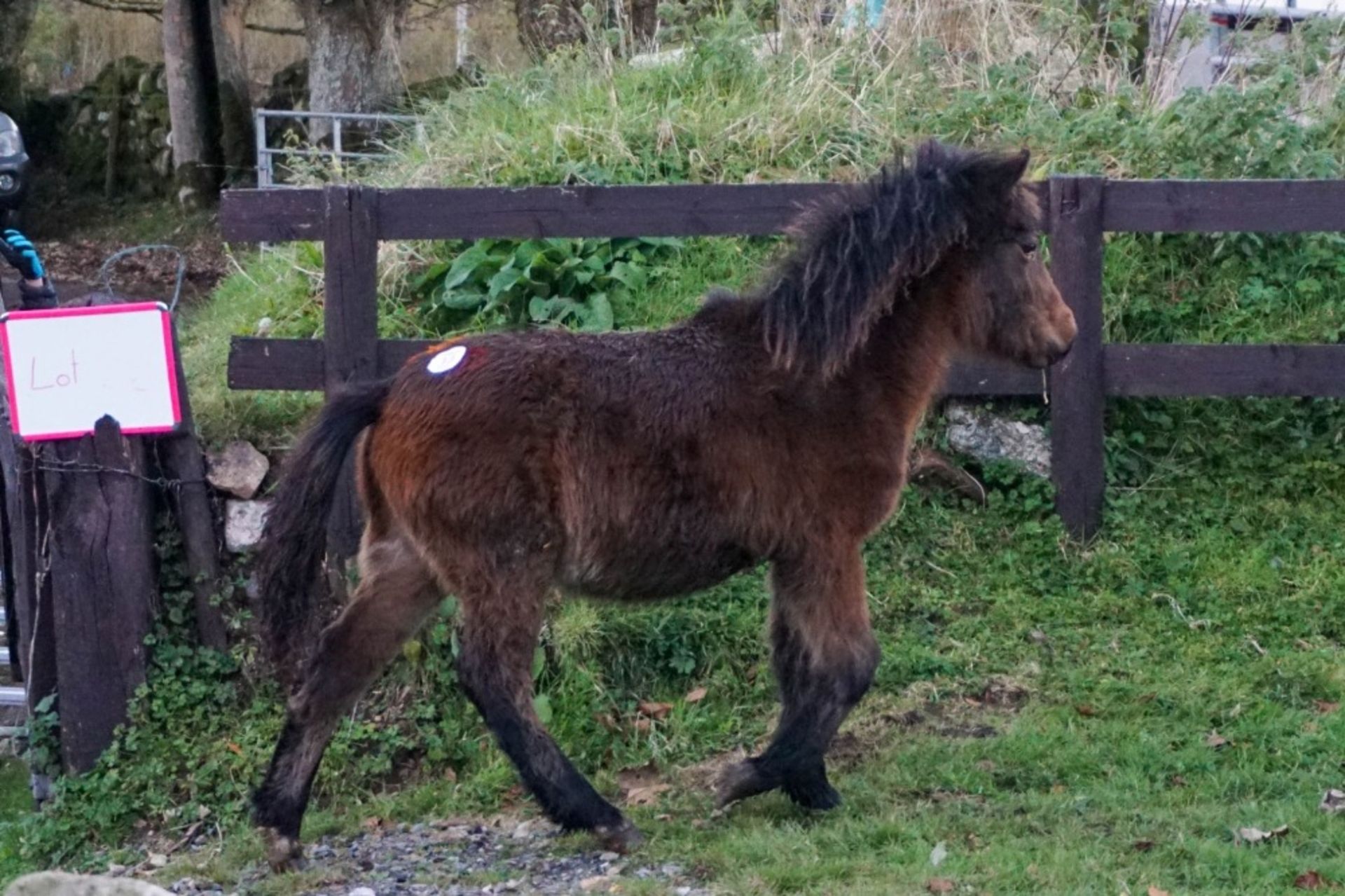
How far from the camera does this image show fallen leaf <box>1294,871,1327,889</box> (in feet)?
14.8

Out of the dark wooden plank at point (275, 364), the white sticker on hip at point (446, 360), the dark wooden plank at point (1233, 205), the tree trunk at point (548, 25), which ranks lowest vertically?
the dark wooden plank at point (275, 364)

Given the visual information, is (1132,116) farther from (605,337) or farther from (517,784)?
(517,784)

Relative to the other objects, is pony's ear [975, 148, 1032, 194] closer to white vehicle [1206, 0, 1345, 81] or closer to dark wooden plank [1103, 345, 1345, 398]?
dark wooden plank [1103, 345, 1345, 398]

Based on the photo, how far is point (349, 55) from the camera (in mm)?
16297

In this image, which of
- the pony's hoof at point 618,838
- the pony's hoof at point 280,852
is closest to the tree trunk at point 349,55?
the pony's hoof at point 280,852

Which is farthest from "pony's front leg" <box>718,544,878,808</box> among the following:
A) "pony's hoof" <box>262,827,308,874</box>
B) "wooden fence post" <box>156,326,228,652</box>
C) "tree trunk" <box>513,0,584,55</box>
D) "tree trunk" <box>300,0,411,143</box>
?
"tree trunk" <box>300,0,411,143</box>

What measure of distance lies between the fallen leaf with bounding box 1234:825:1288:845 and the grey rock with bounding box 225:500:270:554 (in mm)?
4179

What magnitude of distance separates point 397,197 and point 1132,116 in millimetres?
4883

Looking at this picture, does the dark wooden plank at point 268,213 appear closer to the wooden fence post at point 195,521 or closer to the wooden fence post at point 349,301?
the wooden fence post at point 349,301

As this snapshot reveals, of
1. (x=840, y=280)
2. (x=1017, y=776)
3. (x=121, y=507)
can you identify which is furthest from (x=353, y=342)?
(x=1017, y=776)

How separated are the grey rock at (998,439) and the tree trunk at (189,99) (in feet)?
46.1

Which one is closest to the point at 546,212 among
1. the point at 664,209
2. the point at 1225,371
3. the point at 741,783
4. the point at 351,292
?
the point at 664,209

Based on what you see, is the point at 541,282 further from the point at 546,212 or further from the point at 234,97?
the point at 234,97

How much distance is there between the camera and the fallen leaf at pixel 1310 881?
4500mm
